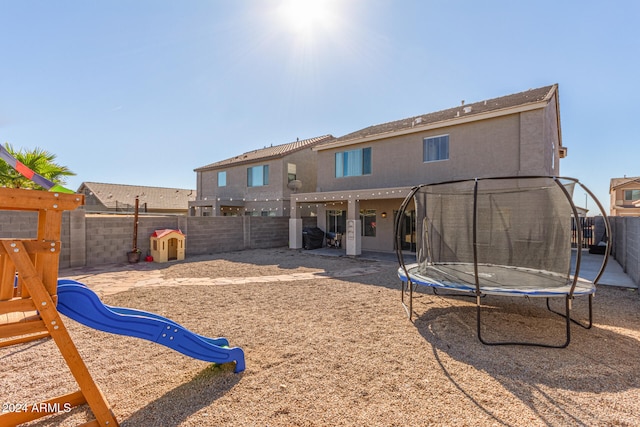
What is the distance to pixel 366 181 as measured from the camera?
14.2 metres

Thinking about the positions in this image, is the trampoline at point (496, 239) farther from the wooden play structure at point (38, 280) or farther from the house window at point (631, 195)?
the house window at point (631, 195)

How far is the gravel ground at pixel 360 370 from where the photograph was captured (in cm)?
250

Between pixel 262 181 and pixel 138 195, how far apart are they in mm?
16387

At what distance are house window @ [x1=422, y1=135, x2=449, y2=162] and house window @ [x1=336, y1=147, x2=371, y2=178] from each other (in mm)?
2745

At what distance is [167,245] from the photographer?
1162cm

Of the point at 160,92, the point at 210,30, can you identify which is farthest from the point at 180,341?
the point at 160,92

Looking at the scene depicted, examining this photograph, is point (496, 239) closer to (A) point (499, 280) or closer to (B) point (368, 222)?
(A) point (499, 280)

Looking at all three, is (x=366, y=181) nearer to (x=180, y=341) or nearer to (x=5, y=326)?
(x=180, y=341)

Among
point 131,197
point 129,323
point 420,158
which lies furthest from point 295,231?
point 131,197

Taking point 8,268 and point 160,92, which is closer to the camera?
point 8,268

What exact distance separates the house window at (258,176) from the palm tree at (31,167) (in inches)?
438

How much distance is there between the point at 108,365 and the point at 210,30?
8229mm

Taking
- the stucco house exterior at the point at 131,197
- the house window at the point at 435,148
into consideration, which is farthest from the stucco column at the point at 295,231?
the stucco house exterior at the point at 131,197

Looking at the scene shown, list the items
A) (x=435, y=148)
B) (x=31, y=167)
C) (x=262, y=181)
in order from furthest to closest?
(x=262, y=181)
(x=435, y=148)
(x=31, y=167)
